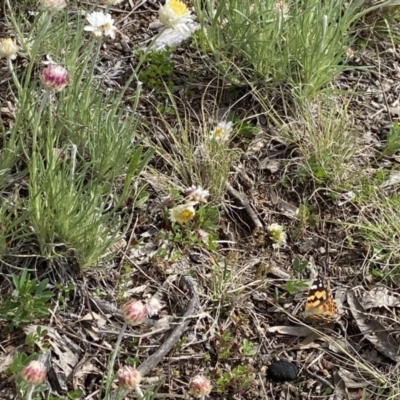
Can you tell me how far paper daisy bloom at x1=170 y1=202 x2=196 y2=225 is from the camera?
230 centimetres

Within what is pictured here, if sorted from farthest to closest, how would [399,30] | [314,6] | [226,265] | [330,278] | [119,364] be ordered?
[399,30]
[314,6]
[330,278]
[226,265]
[119,364]

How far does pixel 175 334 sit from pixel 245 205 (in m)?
0.56

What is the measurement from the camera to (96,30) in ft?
6.90

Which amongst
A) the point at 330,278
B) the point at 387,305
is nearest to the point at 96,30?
the point at 330,278

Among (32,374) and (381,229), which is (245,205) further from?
(32,374)

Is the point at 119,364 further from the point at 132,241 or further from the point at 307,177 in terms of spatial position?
the point at 307,177

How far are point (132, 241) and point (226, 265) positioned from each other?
0.94 ft

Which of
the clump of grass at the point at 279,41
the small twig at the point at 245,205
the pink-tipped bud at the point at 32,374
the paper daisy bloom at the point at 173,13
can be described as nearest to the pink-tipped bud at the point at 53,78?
the paper daisy bloom at the point at 173,13

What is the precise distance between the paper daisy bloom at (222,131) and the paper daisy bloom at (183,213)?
1.00 feet

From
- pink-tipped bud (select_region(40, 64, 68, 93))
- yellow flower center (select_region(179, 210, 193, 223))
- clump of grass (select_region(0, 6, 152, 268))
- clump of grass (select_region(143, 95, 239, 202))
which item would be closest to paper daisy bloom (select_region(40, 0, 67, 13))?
clump of grass (select_region(0, 6, 152, 268))

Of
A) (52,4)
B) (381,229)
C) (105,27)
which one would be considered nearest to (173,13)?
(105,27)

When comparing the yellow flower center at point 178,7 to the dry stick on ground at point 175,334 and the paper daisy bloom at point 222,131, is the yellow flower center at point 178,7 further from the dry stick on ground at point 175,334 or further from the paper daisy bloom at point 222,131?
the dry stick on ground at point 175,334

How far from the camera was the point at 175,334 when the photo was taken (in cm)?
210

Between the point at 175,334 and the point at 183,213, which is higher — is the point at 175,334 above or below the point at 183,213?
below
